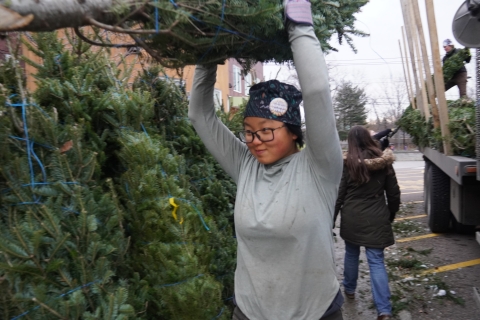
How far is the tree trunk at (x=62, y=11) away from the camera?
→ 109cm

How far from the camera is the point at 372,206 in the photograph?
13.3ft

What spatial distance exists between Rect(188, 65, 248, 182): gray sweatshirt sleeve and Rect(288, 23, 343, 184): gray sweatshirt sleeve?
50 cm

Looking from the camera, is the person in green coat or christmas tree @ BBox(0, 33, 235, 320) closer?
christmas tree @ BBox(0, 33, 235, 320)

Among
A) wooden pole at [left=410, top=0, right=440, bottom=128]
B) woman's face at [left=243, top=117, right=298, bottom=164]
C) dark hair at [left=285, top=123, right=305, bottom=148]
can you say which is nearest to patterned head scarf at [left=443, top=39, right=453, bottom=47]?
wooden pole at [left=410, top=0, right=440, bottom=128]

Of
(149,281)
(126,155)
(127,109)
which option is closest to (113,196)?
(126,155)

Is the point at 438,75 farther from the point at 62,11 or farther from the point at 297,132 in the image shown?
the point at 62,11

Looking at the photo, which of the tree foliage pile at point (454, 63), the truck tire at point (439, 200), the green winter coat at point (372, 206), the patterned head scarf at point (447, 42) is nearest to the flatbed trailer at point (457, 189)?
the truck tire at point (439, 200)

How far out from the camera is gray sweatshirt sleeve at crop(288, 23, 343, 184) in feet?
5.16

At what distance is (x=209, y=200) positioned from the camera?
3244mm

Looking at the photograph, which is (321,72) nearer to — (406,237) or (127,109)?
(127,109)

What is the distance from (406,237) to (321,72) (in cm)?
597

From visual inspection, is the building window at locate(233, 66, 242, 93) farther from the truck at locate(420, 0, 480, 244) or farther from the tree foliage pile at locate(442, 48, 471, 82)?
the tree foliage pile at locate(442, 48, 471, 82)

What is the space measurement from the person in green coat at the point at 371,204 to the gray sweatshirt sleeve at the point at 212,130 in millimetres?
2233

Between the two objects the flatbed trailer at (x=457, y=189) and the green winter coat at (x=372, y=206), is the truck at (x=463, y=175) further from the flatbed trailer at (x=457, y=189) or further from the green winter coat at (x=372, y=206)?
the green winter coat at (x=372, y=206)
